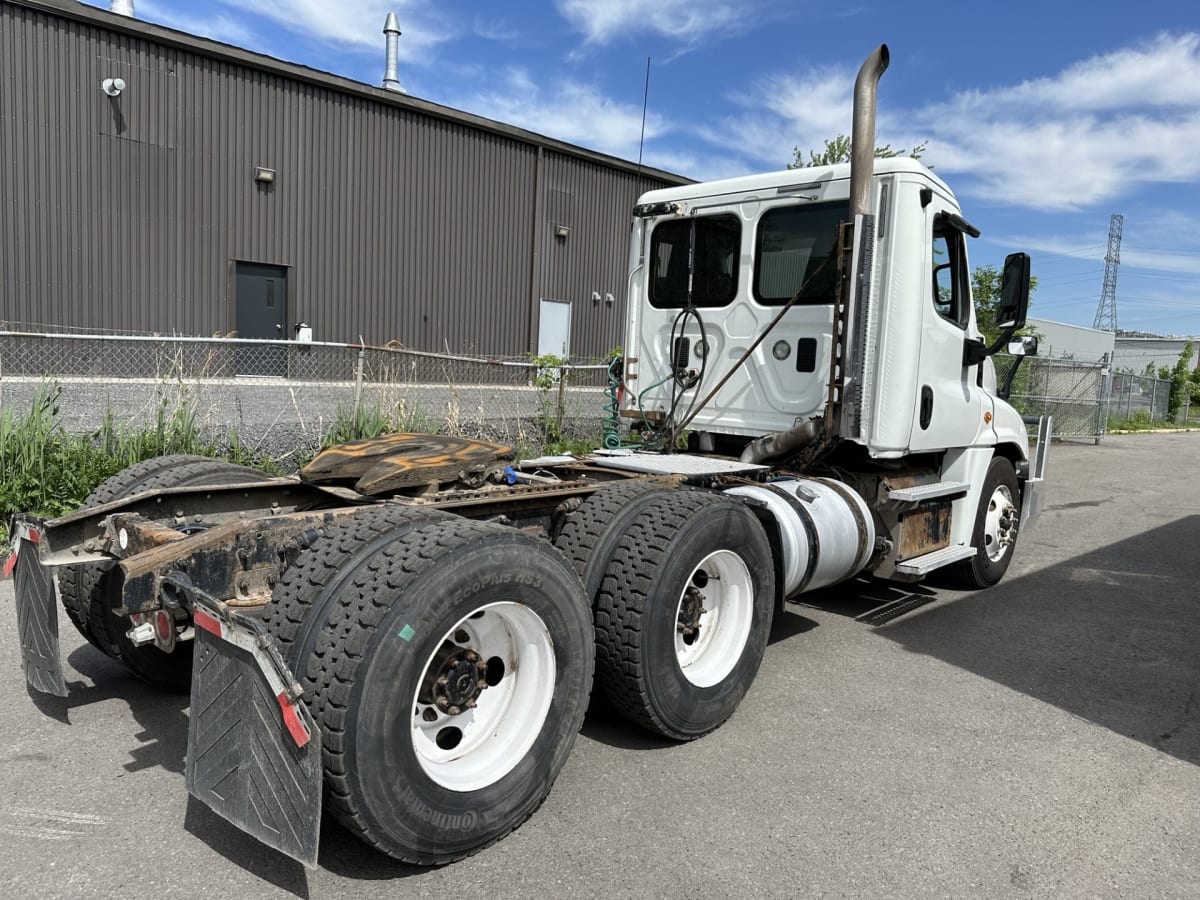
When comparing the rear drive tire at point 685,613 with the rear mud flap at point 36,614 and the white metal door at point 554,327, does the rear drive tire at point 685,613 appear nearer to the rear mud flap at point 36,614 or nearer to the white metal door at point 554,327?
the rear mud flap at point 36,614

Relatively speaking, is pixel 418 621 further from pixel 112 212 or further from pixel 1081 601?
pixel 112 212

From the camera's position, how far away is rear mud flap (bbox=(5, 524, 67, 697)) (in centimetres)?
320

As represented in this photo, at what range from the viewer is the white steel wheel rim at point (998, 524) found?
670 centimetres

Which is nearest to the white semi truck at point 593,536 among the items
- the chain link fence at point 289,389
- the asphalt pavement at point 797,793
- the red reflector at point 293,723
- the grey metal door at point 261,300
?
the red reflector at point 293,723

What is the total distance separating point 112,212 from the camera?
14742 millimetres

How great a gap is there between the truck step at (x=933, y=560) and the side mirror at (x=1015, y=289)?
5.15 ft

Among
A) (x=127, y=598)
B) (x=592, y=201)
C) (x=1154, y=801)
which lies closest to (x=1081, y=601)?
(x=1154, y=801)

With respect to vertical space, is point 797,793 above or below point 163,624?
below

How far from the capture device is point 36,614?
129 inches

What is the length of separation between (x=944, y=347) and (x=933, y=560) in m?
1.39

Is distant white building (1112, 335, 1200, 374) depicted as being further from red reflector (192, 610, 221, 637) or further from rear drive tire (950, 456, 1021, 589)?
red reflector (192, 610, 221, 637)

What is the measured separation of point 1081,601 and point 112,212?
15.2 metres

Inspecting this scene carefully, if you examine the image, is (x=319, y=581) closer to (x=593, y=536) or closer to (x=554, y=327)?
(x=593, y=536)

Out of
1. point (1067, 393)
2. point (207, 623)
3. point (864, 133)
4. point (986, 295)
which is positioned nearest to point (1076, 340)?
point (1067, 393)
